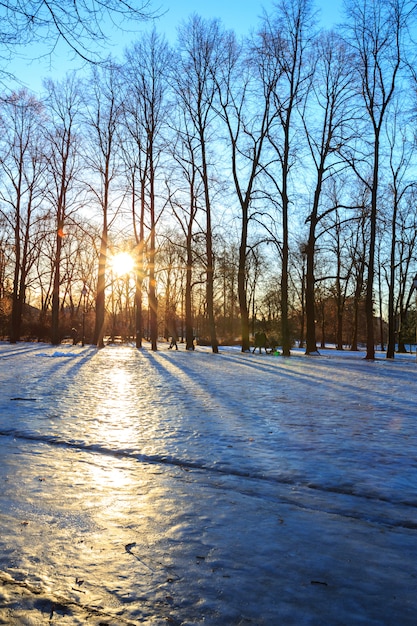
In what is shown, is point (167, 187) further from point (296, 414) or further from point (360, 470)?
point (360, 470)

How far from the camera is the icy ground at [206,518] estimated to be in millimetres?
1762

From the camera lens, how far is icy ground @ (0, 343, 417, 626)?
1.76 metres

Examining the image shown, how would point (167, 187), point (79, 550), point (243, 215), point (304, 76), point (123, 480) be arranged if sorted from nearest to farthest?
point (79, 550) → point (123, 480) → point (304, 76) → point (243, 215) → point (167, 187)

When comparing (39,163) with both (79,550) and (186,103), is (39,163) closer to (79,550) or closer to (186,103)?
(186,103)

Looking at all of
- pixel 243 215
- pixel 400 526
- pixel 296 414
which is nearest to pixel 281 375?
pixel 296 414

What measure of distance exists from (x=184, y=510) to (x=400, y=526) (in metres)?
1.27

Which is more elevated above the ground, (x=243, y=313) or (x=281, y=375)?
(x=243, y=313)

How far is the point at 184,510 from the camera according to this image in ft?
8.86

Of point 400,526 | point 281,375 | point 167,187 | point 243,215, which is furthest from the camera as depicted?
point 167,187

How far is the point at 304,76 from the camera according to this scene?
1934 cm

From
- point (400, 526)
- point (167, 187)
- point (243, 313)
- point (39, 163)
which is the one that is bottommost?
point (400, 526)

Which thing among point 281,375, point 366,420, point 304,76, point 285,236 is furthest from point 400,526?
point 304,76

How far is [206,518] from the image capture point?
2.58m

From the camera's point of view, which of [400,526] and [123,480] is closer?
[400,526]
